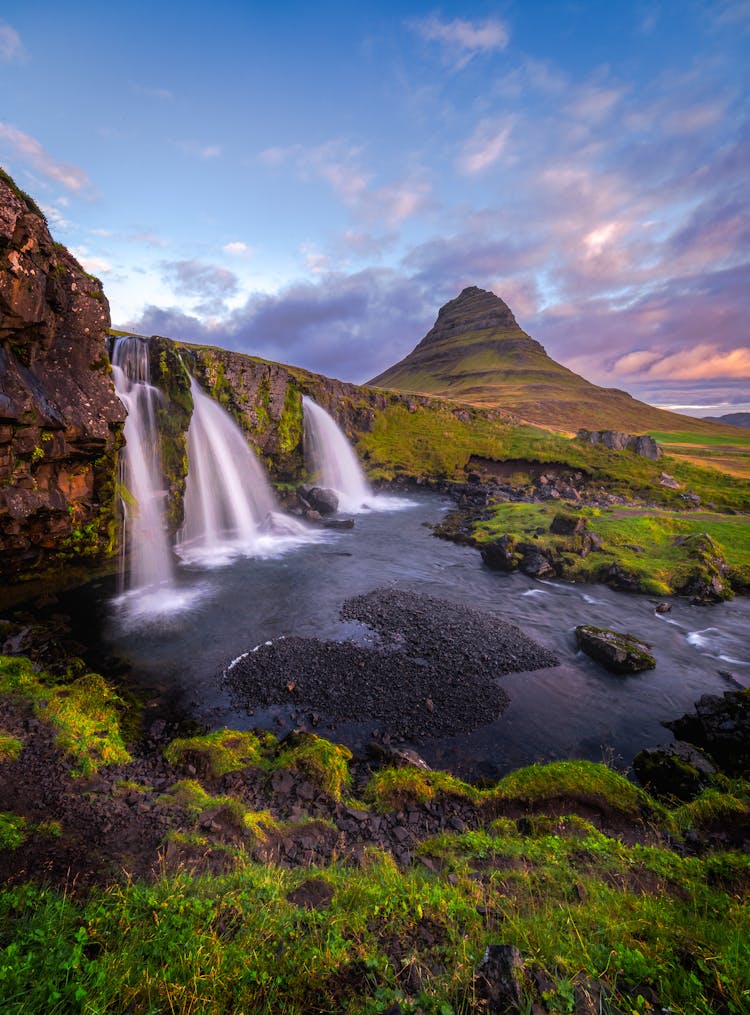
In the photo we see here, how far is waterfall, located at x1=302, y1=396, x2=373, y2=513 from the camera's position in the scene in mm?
47531

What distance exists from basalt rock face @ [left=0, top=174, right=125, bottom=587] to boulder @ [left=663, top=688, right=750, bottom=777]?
2368 centimetres

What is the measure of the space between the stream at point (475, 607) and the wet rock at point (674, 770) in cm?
81

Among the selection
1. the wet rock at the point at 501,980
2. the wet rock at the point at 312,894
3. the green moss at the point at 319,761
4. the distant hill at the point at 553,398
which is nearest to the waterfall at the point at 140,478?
the green moss at the point at 319,761

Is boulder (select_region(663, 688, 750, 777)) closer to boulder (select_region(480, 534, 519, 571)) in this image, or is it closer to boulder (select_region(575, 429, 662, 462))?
boulder (select_region(480, 534, 519, 571))

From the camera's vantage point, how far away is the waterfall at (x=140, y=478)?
2241 centimetres

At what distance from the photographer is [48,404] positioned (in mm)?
15266

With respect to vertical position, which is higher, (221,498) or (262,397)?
(262,397)

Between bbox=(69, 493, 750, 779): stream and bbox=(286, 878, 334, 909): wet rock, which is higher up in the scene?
bbox=(286, 878, 334, 909): wet rock

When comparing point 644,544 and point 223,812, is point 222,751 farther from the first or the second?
point 644,544

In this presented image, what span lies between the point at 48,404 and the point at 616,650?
24160mm

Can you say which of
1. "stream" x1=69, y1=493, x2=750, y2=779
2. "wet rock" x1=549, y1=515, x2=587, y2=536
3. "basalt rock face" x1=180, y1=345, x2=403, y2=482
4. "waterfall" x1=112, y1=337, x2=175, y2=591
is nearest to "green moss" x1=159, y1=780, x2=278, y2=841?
"stream" x1=69, y1=493, x2=750, y2=779

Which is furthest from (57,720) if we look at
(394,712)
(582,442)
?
(582,442)

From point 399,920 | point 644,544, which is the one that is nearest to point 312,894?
point 399,920

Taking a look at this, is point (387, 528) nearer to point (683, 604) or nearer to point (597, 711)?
point (683, 604)
